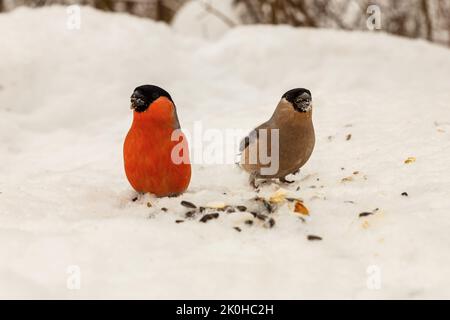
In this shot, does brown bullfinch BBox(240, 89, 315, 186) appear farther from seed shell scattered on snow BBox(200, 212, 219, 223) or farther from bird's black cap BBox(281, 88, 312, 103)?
seed shell scattered on snow BBox(200, 212, 219, 223)

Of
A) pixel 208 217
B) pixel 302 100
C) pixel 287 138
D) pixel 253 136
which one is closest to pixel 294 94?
pixel 302 100

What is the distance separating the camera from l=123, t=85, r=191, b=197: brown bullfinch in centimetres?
325

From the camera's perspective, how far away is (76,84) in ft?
21.0

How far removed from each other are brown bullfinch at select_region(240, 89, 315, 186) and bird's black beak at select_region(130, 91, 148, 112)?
2.79ft

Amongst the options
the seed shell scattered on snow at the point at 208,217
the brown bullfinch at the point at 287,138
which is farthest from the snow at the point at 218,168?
the brown bullfinch at the point at 287,138

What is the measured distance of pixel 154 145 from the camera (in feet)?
10.7

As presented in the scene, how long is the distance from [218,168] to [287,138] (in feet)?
2.84

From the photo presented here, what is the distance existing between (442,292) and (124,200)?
1878 millimetres

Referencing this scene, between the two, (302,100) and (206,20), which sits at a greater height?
(206,20)

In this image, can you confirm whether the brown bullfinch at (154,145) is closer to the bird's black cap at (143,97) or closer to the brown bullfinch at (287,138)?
the bird's black cap at (143,97)

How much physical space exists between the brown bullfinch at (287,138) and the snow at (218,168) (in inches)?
7.0

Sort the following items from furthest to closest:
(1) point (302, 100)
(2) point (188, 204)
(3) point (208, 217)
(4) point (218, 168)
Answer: (4) point (218, 168)
(1) point (302, 100)
(2) point (188, 204)
(3) point (208, 217)

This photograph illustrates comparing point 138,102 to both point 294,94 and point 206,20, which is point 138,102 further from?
point 206,20

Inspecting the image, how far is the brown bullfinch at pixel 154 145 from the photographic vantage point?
3.25 metres
